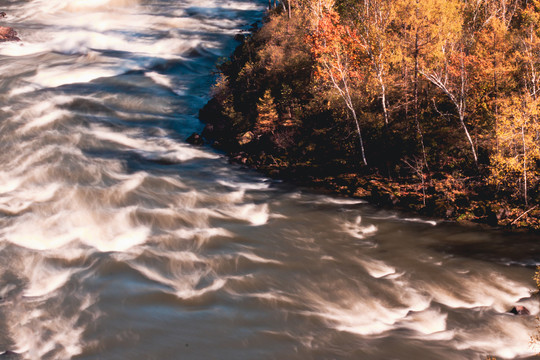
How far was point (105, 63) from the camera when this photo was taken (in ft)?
145

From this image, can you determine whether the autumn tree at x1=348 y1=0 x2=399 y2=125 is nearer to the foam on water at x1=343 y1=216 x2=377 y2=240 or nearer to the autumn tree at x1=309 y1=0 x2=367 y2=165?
the autumn tree at x1=309 y1=0 x2=367 y2=165

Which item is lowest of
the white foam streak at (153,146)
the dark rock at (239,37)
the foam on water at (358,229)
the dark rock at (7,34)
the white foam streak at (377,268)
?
the white foam streak at (377,268)

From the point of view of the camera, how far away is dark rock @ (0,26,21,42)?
45938mm

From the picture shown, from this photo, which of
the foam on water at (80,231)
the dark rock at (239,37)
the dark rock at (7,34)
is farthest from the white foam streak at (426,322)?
the dark rock at (7,34)

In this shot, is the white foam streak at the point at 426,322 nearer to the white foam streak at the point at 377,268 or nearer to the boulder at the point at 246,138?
the white foam streak at the point at 377,268

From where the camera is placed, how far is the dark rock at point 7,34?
151 ft

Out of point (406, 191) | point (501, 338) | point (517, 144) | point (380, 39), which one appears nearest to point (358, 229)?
point (406, 191)

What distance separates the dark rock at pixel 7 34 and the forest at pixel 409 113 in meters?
29.0

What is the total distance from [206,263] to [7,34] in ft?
142

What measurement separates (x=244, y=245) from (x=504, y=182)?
14.9m

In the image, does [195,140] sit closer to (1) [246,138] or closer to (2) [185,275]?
(1) [246,138]

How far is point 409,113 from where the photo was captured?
28.7 meters

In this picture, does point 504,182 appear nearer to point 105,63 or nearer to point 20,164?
point 20,164

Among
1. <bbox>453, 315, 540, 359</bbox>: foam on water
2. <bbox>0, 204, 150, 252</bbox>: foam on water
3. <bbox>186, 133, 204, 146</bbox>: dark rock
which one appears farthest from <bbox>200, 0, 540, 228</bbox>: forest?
<bbox>0, 204, 150, 252</bbox>: foam on water
